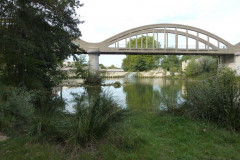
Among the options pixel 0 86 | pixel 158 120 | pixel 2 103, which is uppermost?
pixel 0 86

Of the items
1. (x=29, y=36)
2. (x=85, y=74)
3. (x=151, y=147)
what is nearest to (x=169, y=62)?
(x=85, y=74)

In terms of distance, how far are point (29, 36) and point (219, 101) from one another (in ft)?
24.2

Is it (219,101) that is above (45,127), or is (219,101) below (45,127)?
above

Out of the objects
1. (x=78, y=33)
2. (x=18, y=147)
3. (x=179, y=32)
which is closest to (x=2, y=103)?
(x=18, y=147)

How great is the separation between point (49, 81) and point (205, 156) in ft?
30.5

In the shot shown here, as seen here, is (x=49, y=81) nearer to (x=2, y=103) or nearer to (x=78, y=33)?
(x=78, y=33)

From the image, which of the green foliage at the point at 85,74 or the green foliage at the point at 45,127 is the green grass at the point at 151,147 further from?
the green foliage at the point at 85,74

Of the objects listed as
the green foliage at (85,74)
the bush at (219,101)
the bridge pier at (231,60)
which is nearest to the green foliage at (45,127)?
the bush at (219,101)

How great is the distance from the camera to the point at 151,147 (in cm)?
342

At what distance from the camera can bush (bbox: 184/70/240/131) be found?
4293 millimetres

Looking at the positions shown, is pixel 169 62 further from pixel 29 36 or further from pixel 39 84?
pixel 29 36

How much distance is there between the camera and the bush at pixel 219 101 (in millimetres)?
4293

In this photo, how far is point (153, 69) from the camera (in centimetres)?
6769

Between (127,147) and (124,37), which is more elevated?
(124,37)
